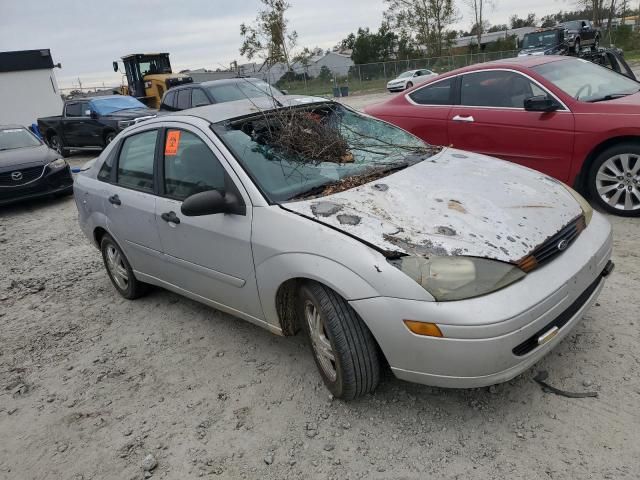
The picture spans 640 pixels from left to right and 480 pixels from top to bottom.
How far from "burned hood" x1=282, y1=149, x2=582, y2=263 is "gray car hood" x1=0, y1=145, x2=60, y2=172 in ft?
26.2

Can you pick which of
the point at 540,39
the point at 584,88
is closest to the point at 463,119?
the point at 584,88

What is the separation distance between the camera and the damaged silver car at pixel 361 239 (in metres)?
2.33

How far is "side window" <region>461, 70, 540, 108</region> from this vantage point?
544 centimetres

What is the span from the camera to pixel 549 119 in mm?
5148

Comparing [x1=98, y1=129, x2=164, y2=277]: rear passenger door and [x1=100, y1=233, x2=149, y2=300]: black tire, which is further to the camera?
[x1=100, y1=233, x2=149, y2=300]: black tire

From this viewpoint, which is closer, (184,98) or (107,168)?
(107,168)

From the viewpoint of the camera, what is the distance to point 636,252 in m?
4.21

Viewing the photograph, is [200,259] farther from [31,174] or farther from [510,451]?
[31,174]

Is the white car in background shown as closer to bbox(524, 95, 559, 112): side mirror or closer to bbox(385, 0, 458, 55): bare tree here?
bbox(385, 0, 458, 55): bare tree

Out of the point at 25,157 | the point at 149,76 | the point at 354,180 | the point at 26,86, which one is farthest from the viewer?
the point at 26,86

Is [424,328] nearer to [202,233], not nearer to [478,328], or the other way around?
[478,328]

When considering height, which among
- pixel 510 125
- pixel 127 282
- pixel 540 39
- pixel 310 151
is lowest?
pixel 127 282

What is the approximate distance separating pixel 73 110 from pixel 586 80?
13531mm

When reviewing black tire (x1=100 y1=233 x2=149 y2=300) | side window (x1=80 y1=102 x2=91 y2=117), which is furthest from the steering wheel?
side window (x1=80 y1=102 x2=91 y2=117)
